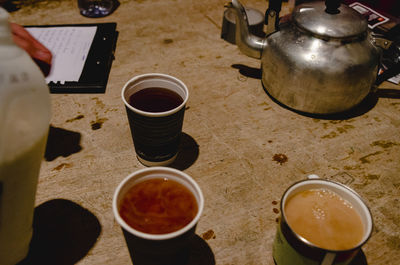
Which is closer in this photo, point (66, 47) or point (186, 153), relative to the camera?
point (186, 153)

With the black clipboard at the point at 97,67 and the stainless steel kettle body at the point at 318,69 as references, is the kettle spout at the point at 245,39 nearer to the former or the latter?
the stainless steel kettle body at the point at 318,69

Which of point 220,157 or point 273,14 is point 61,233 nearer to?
point 220,157

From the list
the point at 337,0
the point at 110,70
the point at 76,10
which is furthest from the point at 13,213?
the point at 76,10

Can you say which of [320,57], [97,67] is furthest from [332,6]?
[97,67]

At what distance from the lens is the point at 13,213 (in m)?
0.58

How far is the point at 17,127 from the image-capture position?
49 centimetres

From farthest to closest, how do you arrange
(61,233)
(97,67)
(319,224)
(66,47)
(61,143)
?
(66,47)
(97,67)
(61,143)
(61,233)
(319,224)

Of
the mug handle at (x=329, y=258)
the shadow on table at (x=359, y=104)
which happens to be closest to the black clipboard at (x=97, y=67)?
the shadow on table at (x=359, y=104)

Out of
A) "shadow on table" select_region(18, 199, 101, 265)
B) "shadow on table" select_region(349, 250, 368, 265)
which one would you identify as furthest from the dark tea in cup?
"shadow on table" select_region(349, 250, 368, 265)

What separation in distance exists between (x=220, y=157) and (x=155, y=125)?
0.87ft

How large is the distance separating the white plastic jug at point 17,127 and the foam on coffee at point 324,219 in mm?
471

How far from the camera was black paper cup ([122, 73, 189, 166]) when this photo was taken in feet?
2.45

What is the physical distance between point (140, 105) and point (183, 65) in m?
0.49

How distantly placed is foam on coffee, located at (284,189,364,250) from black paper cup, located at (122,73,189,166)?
315 millimetres
